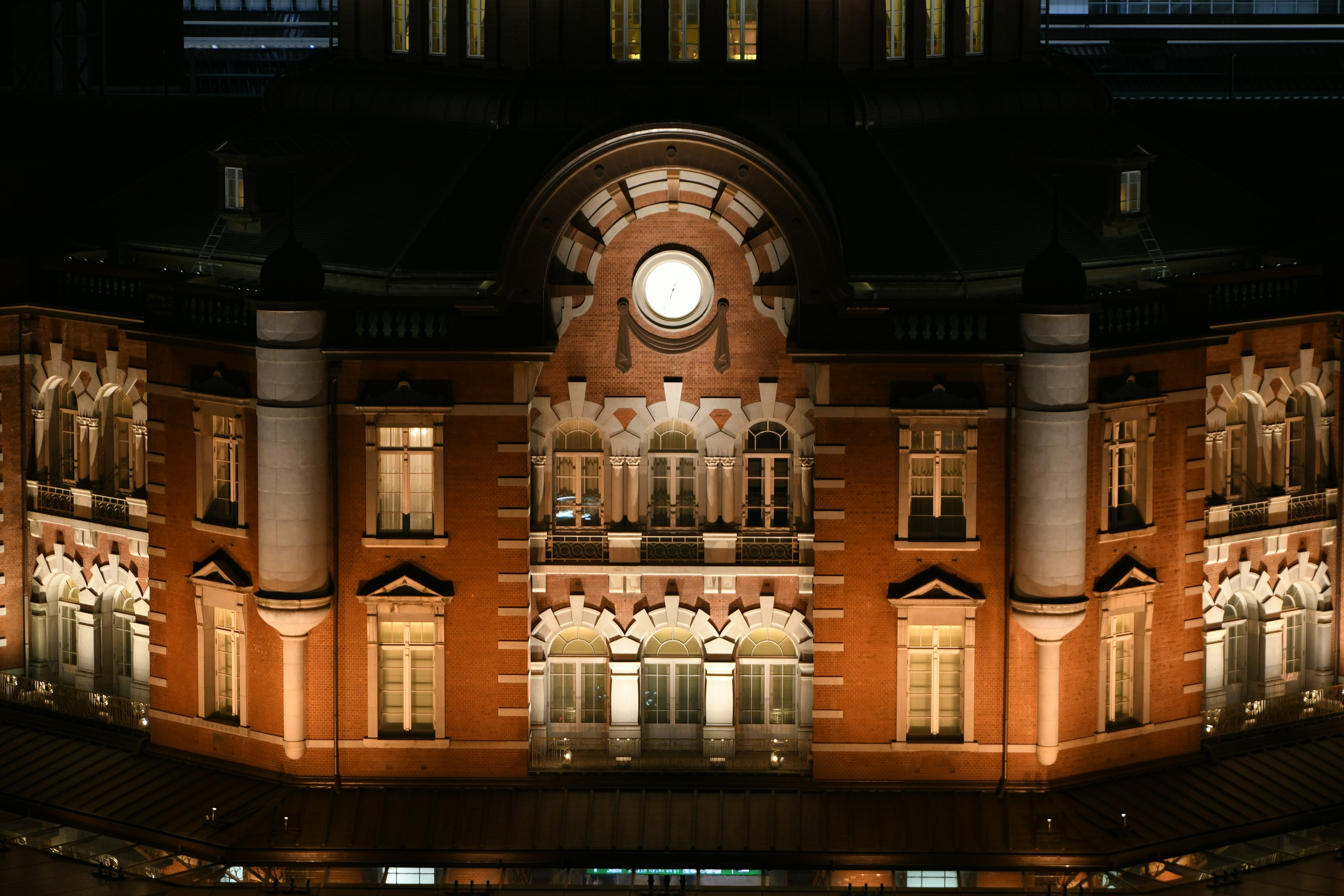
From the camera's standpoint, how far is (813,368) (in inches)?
2323

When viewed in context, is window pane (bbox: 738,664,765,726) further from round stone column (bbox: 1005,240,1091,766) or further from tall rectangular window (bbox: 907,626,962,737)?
round stone column (bbox: 1005,240,1091,766)

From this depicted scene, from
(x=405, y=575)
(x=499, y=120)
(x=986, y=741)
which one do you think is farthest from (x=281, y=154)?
(x=986, y=741)

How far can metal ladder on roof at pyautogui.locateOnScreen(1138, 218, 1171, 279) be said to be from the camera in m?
64.2

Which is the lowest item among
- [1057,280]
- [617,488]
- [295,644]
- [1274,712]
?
[1274,712]

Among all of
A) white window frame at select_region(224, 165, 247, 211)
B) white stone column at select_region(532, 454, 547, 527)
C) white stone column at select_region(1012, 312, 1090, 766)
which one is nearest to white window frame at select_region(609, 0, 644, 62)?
white window frame at select_region(224, 165, 247, 211)

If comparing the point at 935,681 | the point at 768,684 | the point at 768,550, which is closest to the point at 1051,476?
the point at 935,681

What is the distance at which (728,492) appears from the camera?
59.8 meters

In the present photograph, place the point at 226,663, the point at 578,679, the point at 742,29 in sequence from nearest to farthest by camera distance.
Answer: the point at 578,679, the point at 226,663, the point at 742,29

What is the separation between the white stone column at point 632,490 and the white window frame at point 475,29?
12110 mm

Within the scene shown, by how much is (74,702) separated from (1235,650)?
28.0m

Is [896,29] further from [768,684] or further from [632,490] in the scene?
[768,684]

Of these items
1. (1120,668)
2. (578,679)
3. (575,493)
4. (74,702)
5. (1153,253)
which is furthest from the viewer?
(74,702)

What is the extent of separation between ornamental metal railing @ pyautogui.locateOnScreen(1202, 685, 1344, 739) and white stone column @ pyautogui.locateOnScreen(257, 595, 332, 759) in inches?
813

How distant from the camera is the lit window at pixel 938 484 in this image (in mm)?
58844
